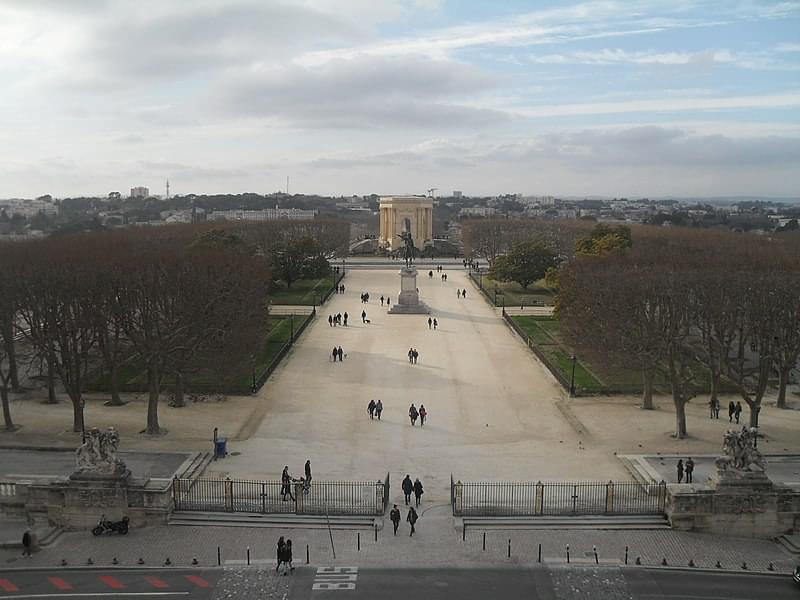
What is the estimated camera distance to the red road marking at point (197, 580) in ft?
65.5

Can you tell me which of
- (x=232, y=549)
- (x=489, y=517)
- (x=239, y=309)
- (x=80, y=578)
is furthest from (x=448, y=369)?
(x=80, y=578)

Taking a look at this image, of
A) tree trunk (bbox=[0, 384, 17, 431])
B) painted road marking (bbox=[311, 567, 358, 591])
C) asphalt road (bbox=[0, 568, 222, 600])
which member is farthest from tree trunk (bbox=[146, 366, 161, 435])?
painted road marking (bbox=[311, 567, 358, 591])

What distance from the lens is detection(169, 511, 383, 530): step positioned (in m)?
23.8

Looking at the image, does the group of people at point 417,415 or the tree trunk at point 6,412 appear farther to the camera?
the group of people at point 417,415

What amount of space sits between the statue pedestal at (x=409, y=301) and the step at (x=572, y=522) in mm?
44106

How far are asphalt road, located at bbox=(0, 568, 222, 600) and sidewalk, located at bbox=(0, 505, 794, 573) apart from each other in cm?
56

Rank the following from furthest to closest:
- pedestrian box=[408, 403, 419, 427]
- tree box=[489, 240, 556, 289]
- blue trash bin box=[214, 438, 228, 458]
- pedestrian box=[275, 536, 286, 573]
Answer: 1. tree box=[489, 240, 556, 289]
2. pedestrian box=[408, 403, 419, 427]
3. blue trash bin box=[214, 438, 228, 458]
4. pedestrian box=[275, 536, 286, 573]

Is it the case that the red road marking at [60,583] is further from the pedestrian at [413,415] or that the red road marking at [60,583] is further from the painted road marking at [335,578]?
the pedestrian at [413,415]

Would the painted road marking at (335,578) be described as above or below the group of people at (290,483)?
below

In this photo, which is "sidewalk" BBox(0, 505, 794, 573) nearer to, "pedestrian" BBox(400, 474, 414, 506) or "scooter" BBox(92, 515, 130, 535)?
"scooter" BBox(92, 515, 130, 535)

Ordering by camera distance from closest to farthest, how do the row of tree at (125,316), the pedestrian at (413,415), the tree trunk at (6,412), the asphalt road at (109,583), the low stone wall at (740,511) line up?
the asphalt road at (109,583)
the low stone wall at (740,511)
the tree trunk at (6,412)
the row of tree at (125,316)
the pedestrian at (413,415)

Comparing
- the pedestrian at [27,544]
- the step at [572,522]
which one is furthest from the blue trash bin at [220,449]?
the step at [572,522]

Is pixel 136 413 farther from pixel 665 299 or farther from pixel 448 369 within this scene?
pixel 665 299

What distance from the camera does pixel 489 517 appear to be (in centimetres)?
2409
